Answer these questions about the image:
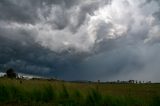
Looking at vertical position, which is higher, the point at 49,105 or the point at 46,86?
the point at 46,86

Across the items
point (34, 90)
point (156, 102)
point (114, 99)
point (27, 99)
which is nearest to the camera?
point (156, 102)

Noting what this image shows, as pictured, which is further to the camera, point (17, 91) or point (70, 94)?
point (17, 91)

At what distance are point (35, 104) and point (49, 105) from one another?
0.88m

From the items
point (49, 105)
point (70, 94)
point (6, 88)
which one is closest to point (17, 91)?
point (6, 88)

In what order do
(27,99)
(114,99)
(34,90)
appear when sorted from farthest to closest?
(34,90)
(27,99)
(114,99)

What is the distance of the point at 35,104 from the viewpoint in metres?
22.4

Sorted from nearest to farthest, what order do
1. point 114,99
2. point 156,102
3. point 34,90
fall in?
point 156,102 → point 114,99 → point 34,90

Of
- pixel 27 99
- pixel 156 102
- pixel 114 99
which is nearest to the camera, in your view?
pixel 156 102

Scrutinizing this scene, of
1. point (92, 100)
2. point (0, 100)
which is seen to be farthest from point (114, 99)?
point (0, 100)

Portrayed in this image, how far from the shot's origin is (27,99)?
82.3 ft

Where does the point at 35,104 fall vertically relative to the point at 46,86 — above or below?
below

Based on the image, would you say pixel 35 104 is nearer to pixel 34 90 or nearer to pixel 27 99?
pixel 27 99

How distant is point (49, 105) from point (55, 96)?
3784mm

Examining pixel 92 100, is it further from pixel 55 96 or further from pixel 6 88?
pixel 6 88
